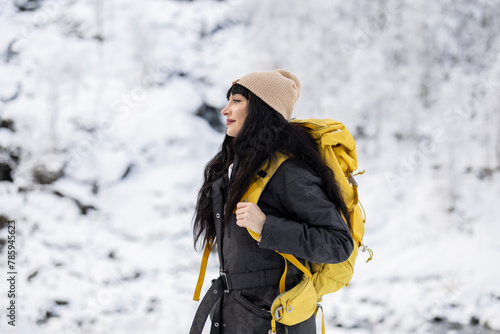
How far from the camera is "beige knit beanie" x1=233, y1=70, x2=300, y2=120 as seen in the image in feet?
4.26

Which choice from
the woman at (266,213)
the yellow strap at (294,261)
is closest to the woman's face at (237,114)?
the woman at (266,213)

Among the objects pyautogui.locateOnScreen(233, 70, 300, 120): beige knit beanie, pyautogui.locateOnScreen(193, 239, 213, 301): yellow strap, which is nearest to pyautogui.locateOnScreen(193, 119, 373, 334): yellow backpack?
pyautogui.locateOnScreen(233, 70, 300, 120): beige knit beanie

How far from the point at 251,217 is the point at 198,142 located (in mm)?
7705

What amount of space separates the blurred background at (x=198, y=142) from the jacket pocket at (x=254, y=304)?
3092 millimetres

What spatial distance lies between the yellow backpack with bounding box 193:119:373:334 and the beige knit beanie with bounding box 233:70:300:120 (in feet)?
0.39

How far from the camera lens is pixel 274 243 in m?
1.11

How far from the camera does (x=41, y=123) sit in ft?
25.0

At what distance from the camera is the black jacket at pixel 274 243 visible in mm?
1104

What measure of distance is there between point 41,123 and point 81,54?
253 centimetres

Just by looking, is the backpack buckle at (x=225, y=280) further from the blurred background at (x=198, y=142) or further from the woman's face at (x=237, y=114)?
the blurred background at (x=198, y=142)

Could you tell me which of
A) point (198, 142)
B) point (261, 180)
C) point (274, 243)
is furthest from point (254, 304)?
point (198, 142)

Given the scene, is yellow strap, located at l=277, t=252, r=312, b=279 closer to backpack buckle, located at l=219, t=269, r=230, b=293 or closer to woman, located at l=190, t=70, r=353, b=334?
woman, located at l=190, t=70, r=353, b=334

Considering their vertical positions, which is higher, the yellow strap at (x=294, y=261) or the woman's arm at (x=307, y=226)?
the woman's arm at (x=307, y=226)

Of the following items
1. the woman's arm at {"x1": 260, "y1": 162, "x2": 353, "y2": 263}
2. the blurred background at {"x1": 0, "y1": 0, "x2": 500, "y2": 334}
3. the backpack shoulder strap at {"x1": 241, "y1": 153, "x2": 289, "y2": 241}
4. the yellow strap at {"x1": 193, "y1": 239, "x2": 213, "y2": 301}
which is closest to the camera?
the woman's arm at {"x1": 260, "y1": 162, "x2": 353, "y2": 263}
